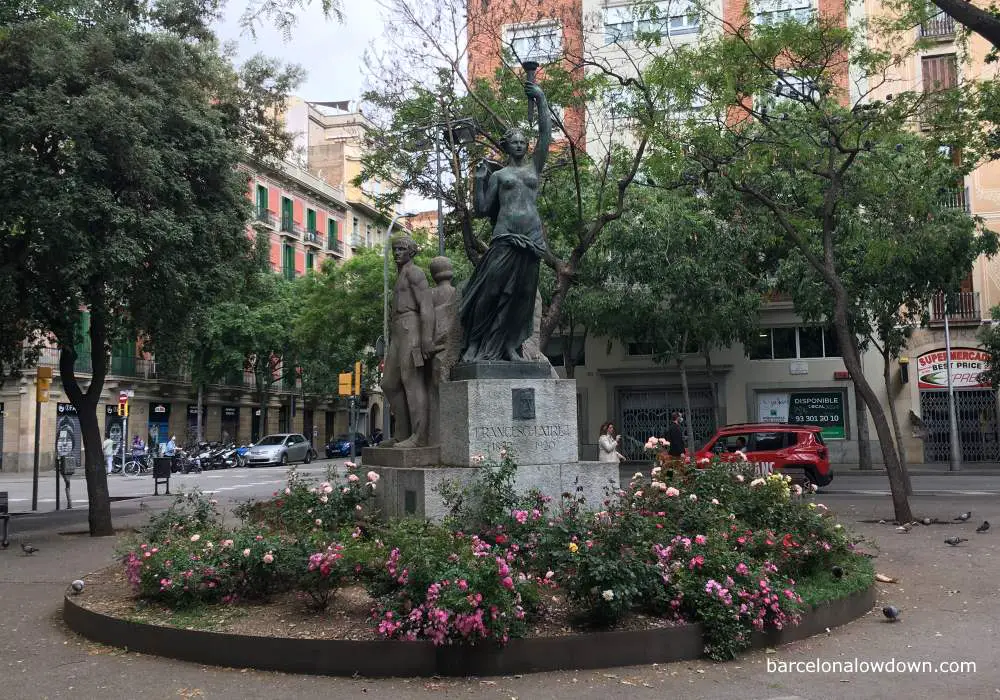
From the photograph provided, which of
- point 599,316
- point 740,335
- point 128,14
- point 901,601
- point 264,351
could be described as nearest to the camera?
point 901,601

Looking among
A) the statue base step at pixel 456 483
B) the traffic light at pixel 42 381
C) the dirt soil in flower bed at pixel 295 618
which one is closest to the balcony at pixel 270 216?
the traffic light at pixel 42 381

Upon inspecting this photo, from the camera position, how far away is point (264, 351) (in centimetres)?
4291

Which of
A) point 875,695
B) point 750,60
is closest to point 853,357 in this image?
point 750,60

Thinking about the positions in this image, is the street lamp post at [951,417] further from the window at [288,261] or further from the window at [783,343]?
the window at [288,261]

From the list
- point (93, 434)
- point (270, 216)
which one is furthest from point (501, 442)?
point (270, 216)

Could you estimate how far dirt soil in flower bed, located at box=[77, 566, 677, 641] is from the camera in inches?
222

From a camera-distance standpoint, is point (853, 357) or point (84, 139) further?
point (853, 357)

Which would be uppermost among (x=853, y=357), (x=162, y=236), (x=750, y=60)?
(x=750, y=60)

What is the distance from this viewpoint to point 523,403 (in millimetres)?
8008

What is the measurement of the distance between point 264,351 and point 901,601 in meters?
38.3

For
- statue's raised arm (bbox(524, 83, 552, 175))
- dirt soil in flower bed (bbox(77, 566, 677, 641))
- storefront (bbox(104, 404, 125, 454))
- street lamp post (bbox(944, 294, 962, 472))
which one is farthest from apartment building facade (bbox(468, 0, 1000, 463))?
dirt soil in flower bed (bbox(77, 566, 677, 641))

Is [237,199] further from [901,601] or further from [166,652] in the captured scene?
[901,601]

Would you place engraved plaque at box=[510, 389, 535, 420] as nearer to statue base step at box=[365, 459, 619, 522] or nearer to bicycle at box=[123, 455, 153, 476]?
statue base step at box=[365, 459, 619, 522]

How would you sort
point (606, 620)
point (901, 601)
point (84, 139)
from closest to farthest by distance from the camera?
point (606, 620) → point (901, 601) → point (84, 139)
